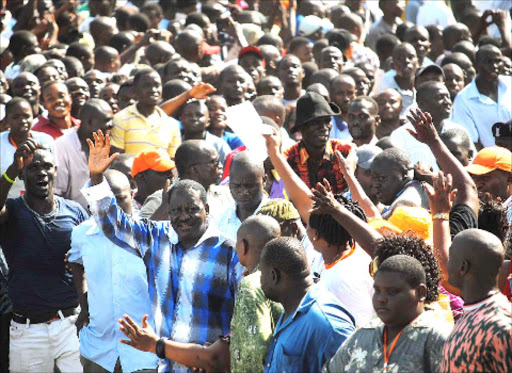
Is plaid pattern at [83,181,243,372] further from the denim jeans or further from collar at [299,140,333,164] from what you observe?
collar at [299,140,333,164]

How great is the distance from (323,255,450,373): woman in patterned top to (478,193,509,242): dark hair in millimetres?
1503

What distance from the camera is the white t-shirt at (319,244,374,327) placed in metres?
4.85

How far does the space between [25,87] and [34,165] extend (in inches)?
139

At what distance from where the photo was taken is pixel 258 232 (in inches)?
199

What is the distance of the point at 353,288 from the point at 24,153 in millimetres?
2789

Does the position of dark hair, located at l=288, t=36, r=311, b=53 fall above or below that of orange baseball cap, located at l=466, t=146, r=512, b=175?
below

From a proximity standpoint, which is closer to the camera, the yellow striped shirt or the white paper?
the white paper

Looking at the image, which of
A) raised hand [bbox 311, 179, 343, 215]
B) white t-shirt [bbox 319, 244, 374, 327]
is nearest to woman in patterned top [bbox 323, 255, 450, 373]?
white t-shirt [bbox 319, 244, 374, 327]

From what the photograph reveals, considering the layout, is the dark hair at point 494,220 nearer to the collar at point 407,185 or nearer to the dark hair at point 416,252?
the collar at point 407,185

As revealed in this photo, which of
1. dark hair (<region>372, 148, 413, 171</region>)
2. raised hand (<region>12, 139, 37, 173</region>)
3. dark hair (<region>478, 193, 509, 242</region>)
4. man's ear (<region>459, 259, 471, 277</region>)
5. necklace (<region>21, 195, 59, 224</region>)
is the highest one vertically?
man's ear (<region>459, 259, 471, 277</region>)

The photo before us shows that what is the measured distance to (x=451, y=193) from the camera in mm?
5277

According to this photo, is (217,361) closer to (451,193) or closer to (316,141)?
(451,193)

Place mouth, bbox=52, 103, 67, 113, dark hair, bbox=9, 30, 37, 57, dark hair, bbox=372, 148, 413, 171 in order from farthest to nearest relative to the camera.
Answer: dark hair, bbox=9, 30, 37, 57
mouth, bbox=52, 103, 67, 113
dark hair, bbox=372, 148, 413, 171

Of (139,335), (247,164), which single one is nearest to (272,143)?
(247,164)
